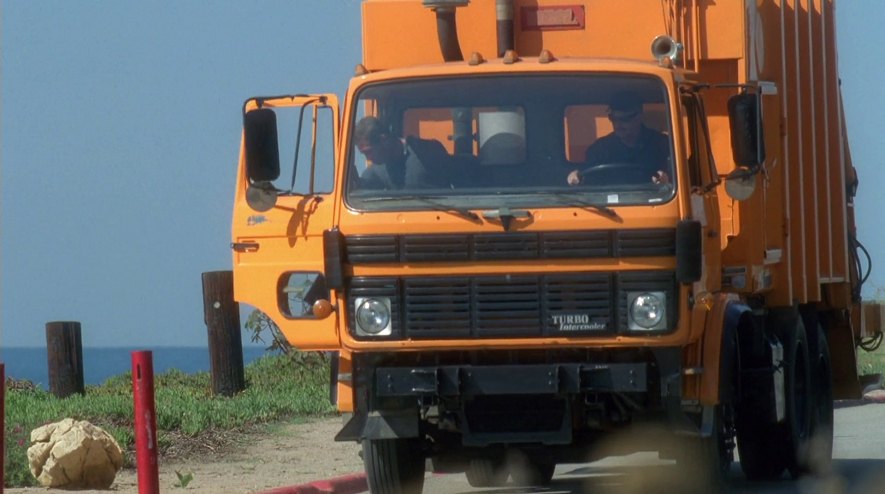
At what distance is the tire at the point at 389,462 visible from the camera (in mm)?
11258

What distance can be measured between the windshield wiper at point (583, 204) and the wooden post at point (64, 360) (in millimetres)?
11162

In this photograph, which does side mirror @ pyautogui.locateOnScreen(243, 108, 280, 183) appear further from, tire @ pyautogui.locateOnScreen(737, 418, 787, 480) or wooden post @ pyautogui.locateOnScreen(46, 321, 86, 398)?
wooden post @ pyautogui.locateOnScreen(46, 321, 86, 398)

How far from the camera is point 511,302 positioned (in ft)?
34.0

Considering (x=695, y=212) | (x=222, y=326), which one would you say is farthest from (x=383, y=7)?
(x=222, y=326)

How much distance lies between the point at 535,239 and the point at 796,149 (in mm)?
3779

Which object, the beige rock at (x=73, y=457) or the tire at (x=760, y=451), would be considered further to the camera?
the tire at (x=760, y=451)

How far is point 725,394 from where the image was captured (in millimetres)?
11000

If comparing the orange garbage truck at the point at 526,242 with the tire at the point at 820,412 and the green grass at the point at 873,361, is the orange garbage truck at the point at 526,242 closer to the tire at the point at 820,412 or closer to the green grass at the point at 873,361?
the tire at the point at 820,412

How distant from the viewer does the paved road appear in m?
13.3

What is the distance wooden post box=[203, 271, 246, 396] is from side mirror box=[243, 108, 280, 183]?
356 inches

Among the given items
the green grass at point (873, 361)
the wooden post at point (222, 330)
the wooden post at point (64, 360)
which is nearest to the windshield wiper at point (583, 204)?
the wooden post at point (222, 330)

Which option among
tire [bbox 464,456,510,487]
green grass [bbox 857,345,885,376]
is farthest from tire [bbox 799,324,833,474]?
green grass [bbox 857,345,885,376]

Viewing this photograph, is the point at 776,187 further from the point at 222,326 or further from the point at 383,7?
the point at 222,326

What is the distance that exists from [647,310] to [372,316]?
1631mm
